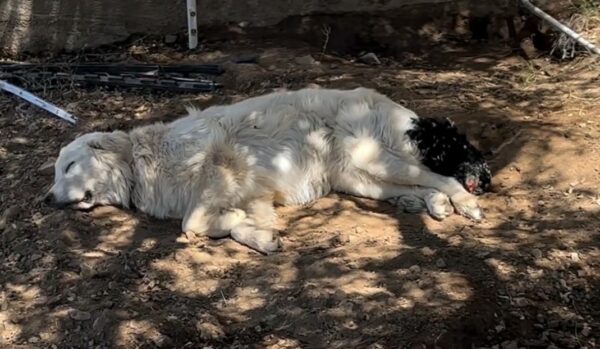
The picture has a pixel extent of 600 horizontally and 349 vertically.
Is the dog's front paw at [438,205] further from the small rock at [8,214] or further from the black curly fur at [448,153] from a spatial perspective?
the small rock at [8,214]

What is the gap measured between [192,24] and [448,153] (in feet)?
12.2

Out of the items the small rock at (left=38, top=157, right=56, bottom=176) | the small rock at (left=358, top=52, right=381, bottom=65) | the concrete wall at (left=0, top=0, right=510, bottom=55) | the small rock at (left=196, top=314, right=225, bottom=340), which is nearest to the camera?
the small rock at (left=196, top=314, right=225, bottom=340)

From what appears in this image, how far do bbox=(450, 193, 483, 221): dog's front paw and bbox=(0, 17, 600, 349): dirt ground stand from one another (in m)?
0.08

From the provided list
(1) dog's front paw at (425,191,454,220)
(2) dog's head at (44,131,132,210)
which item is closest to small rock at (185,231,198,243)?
(2) dog's head at (44,131,132,210)

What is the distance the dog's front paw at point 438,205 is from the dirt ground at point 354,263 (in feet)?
0.36

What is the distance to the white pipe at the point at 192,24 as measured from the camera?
311 inches

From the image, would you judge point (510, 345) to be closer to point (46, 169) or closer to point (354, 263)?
point (354, 263)

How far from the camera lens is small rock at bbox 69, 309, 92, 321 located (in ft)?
13.5

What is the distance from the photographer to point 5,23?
8.09 metres

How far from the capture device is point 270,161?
5.57m

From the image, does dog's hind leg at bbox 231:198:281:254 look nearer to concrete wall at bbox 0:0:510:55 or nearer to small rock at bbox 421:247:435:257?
small rock at bbox 421:247:435:257

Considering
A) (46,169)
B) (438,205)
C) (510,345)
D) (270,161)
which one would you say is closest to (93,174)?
(46,169)

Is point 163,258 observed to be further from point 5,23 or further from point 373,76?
point 5,23

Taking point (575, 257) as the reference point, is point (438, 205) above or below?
below
